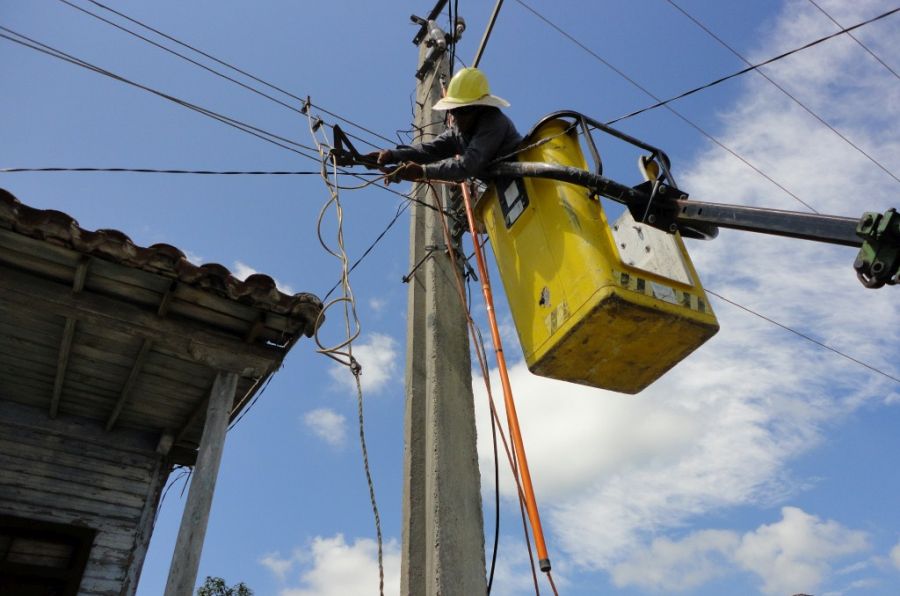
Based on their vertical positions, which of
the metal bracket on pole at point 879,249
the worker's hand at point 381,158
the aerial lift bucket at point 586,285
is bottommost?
the metal bracket on pole at point 879,249

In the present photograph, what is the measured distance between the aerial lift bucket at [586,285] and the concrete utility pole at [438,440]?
23.5 inches

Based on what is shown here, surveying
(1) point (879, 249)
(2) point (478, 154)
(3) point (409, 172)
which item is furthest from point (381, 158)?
(1) point (879, 249)

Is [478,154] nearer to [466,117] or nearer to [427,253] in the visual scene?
[466,117]

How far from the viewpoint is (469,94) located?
3.76m

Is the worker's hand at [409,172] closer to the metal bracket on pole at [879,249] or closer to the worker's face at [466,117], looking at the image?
the worker's face at [466,117]

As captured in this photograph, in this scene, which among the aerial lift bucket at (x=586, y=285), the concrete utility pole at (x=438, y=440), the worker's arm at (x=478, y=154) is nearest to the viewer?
the aerial lift bucket at (x=586, y=285)

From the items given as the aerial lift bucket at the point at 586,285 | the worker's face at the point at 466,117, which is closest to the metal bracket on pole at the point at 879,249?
the aerial lift bucket at the point at 586,285

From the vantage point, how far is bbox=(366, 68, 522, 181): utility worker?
3.57 metres

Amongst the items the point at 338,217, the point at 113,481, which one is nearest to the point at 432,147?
the point at 338,217

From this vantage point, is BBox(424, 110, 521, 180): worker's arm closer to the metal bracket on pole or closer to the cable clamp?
the cable clamp

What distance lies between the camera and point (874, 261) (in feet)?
7.23

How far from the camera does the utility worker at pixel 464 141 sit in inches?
140

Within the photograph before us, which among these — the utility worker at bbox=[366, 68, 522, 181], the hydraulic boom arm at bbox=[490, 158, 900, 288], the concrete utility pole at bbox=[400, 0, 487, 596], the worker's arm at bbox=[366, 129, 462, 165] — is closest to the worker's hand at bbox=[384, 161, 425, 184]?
the utility worker at bbox=[366, 68, 522, 181]

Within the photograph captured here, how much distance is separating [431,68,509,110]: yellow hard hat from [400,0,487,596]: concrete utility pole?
960mm
